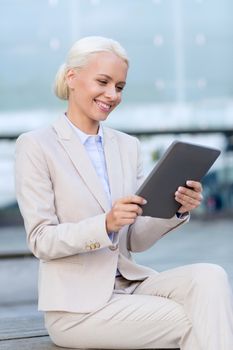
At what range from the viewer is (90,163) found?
2215mm

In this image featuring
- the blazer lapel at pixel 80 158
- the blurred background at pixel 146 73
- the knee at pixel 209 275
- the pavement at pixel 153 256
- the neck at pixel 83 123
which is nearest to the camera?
the knee at pixel 209 275

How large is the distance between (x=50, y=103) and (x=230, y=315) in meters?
5.54

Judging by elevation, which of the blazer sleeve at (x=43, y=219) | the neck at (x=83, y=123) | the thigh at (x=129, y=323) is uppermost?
the neck at (x=83, y=123)

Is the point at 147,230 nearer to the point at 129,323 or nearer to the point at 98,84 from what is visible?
the point at 129,323

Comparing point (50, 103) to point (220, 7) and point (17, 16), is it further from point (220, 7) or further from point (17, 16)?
point (220, 7)

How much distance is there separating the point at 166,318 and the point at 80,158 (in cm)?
52

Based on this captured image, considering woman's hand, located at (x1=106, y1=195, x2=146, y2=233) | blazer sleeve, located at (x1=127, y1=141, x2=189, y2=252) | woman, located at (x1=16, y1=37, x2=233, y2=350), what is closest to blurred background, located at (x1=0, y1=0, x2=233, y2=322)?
blazer sleeve, located at (x1=127, y1=141, x2=189, y2=252)

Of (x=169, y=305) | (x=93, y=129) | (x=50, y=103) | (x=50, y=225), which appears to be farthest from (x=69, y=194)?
(x=50, y=103)

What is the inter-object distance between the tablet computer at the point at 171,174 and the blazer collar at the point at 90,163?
0.60 feet

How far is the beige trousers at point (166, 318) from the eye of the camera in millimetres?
2037

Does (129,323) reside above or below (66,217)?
below

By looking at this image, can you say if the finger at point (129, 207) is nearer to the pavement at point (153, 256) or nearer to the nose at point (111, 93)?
the nose at point (111, 93)

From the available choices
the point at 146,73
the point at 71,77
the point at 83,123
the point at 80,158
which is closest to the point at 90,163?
the point at 80,158

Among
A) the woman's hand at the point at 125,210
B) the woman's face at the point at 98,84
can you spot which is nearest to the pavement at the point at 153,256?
the woman's face at the point at 98,84
